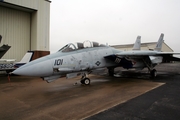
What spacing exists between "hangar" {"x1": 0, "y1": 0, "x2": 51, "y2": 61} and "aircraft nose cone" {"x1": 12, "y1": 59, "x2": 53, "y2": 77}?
31.6 ft

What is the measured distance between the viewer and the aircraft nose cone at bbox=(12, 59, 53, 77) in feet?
17.5

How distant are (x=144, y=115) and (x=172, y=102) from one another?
5.72 feet

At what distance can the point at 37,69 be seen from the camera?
554 cm

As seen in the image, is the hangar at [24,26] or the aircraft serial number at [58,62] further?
the hangar at [24,26]

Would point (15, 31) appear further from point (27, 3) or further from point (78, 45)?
point (78, 45)

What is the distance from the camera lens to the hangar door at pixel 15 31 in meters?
13.6

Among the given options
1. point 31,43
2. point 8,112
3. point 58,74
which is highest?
point 31,43

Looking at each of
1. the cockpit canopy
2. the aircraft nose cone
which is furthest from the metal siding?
the aircraft nose cone

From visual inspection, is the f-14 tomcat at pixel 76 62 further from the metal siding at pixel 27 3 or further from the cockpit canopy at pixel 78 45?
the metal siding at pixel 27 3

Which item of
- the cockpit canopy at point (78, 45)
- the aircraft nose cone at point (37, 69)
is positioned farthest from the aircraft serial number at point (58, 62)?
the cockpit canopy at point (78, 45)

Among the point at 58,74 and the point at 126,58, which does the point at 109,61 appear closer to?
the point at 126,58

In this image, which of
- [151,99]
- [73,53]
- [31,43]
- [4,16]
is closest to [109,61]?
[73,53]

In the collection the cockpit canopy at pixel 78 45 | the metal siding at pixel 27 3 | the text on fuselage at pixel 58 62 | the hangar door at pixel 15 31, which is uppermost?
the metal siding at pixel 27 3

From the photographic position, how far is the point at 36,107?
416 cm
